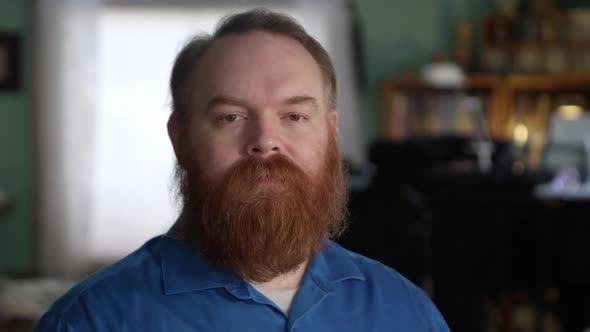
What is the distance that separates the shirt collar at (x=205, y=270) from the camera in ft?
2.86

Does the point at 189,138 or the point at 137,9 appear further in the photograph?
the point at 137,9

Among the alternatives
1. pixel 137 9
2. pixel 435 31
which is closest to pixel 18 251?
pixel 137 9

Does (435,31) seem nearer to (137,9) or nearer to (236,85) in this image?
(137,9)

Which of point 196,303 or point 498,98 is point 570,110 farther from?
point 196,303

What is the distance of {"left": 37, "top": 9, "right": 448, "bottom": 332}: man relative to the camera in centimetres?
82

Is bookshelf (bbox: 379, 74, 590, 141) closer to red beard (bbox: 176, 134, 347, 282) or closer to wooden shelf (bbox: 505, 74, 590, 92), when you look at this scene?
wooden shelf (bbox: 505, 74, 590, 92)

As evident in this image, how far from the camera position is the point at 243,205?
2.79 ft

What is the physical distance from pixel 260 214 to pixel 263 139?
0.10 meters

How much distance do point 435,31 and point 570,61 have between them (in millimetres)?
972

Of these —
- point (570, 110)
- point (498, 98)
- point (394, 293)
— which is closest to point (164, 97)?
point (498, 98)

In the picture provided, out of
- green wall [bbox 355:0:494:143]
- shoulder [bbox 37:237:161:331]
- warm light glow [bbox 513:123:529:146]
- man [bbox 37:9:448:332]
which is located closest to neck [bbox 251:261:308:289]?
man [bbox 37:9:448:332]

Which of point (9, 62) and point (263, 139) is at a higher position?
point (9, 62)

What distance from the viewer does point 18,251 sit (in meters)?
5.37

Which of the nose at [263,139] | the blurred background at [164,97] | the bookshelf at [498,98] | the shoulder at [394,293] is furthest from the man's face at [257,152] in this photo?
the bookshelf at [498,98]
